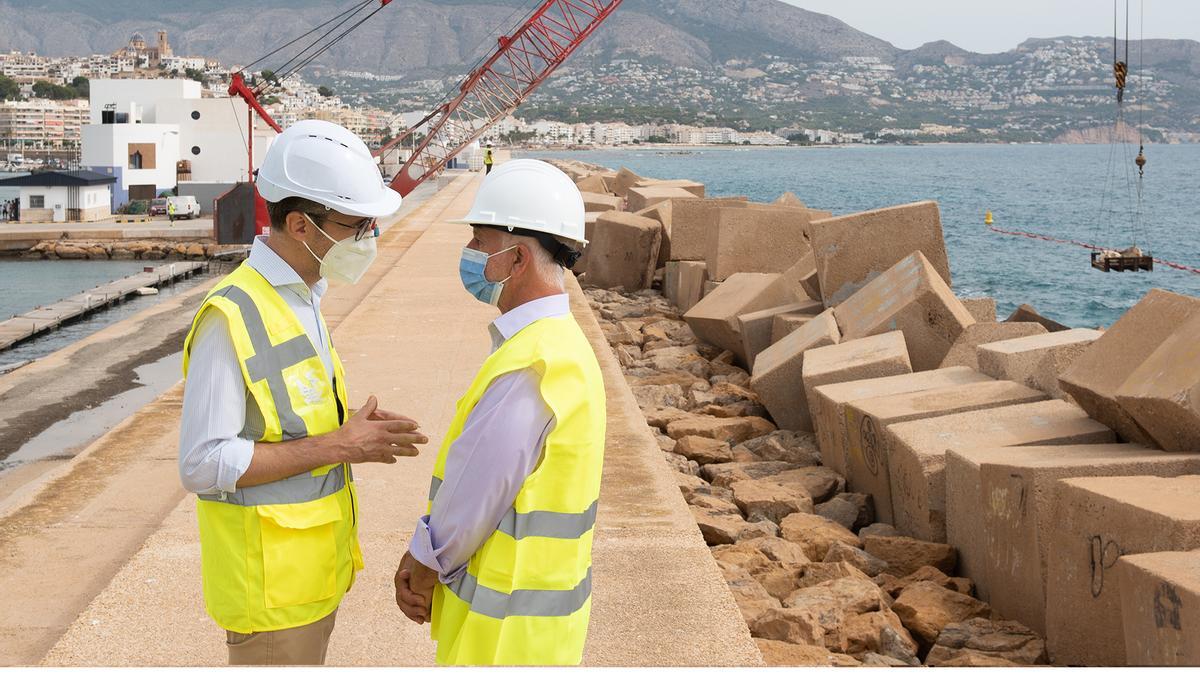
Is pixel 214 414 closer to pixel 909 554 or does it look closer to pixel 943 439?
pixel 909 554

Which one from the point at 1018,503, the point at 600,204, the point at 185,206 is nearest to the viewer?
the point at 1018,503

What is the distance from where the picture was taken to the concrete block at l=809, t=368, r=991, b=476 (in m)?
8.11

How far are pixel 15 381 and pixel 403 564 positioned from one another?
15.0m

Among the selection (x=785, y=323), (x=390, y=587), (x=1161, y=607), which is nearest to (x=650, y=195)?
(x=785, y=323)

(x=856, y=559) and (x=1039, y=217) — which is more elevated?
(x=856, y=559)

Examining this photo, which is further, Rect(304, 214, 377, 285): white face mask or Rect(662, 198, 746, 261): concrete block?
Rect(662, 198, 746, 261): concrete block

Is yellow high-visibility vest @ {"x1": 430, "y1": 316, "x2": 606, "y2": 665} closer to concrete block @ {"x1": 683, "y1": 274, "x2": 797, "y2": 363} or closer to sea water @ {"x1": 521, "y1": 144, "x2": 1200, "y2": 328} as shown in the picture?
concrete block @ {"x1": 683, "y1": 274, "x2": 797, "y2": 363}

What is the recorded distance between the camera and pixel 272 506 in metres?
2.88

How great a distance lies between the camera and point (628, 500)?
225 inches

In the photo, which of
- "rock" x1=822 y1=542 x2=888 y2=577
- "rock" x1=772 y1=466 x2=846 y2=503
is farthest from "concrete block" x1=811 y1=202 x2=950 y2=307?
"rock" x1=822 y1=542 x2=888 y2=577

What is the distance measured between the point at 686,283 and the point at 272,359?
1486 cm

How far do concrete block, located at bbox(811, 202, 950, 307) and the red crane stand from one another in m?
32.5

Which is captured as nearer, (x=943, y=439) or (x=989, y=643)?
(x=989, y=643)

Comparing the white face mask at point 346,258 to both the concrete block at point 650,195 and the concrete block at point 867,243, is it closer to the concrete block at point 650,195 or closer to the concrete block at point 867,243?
the concrete block at point 867,243
